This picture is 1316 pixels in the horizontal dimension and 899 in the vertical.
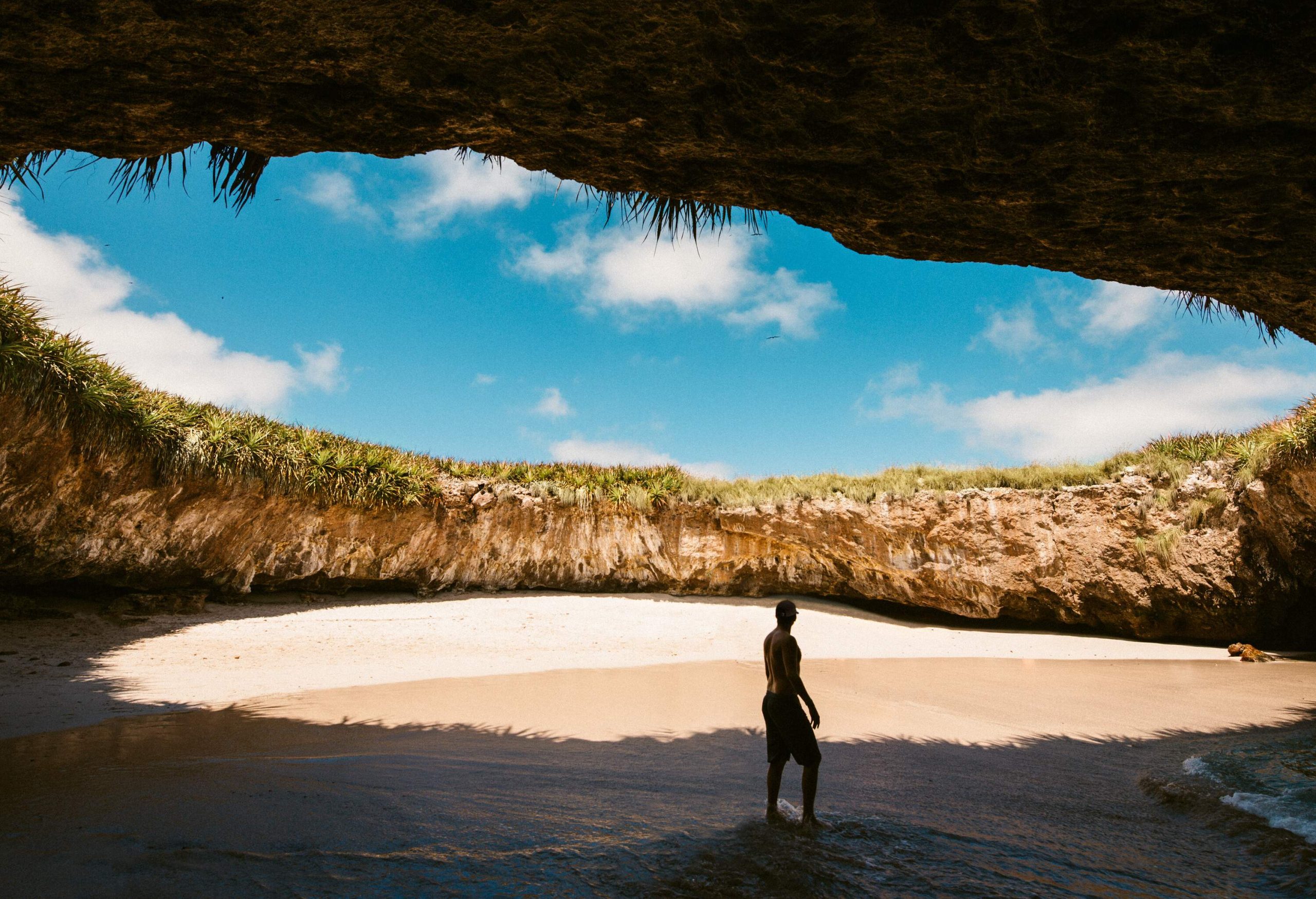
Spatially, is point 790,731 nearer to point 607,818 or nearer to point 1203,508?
point 607,818

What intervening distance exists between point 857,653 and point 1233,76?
10496 millimetres

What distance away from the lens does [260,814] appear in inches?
149

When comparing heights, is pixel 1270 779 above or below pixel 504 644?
above

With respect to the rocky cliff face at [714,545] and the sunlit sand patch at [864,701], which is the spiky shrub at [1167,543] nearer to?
the rocky cliff face at [714,545]

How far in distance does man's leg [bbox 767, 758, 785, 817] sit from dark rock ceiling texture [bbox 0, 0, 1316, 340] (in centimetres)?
334

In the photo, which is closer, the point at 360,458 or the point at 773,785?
the point at 773,785

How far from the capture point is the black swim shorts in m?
4.14

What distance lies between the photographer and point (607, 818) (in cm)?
407

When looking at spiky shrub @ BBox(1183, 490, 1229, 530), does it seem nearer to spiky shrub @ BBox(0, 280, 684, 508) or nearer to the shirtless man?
spiky shrub @ BBox(0, 280, 684, 508)

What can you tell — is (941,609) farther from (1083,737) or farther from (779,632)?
(779,632)

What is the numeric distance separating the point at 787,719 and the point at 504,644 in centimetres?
753

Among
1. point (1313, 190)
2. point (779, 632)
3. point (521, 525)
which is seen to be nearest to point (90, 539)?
point (521, 525)

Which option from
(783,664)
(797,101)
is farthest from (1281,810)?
(797,101)

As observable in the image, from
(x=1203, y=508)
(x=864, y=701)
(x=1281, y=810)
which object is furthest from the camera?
(x=1203, y=508)
